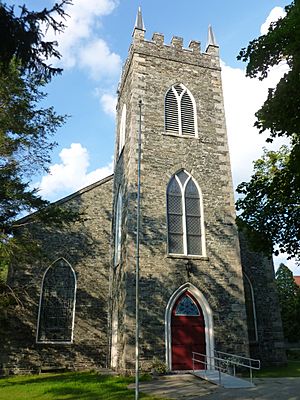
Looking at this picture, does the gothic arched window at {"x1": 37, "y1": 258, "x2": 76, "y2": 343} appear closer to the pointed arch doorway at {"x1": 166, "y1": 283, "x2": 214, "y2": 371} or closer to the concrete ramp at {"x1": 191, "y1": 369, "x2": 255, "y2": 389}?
the pointed arch doorway at {"x1": 166, "y1": 283, "x2": 214, "y2": 371}

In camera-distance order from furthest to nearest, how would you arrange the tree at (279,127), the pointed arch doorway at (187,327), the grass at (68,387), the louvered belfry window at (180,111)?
the louvered belfry window at (180,111) → the pointed arch doorway at (187,327) → the grass at (68,387) → the tree at (279,127)

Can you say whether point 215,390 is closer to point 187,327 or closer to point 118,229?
point 187,327

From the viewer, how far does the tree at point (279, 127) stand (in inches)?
344

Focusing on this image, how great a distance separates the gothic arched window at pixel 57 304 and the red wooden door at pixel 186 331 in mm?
5262

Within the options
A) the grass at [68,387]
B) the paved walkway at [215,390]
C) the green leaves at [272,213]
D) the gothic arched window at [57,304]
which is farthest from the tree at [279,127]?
the gothic arched window at [57,304]

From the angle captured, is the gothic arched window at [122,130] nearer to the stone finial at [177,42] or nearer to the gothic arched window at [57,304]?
the stone finial at [177,42]

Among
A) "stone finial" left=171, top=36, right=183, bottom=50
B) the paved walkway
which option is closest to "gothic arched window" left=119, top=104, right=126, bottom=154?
"stone finial" left=171, top=36, right=183, bottom=50

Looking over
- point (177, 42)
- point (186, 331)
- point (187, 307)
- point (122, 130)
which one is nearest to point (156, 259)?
point (187, 307)

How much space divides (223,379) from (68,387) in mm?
5011

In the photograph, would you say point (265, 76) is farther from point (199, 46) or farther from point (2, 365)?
point (2, 365)

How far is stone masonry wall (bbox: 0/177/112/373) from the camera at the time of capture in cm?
1620

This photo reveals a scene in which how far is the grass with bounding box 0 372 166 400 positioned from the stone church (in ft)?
3.71

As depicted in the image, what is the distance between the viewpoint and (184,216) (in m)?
16.6

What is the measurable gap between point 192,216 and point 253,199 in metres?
5.04
